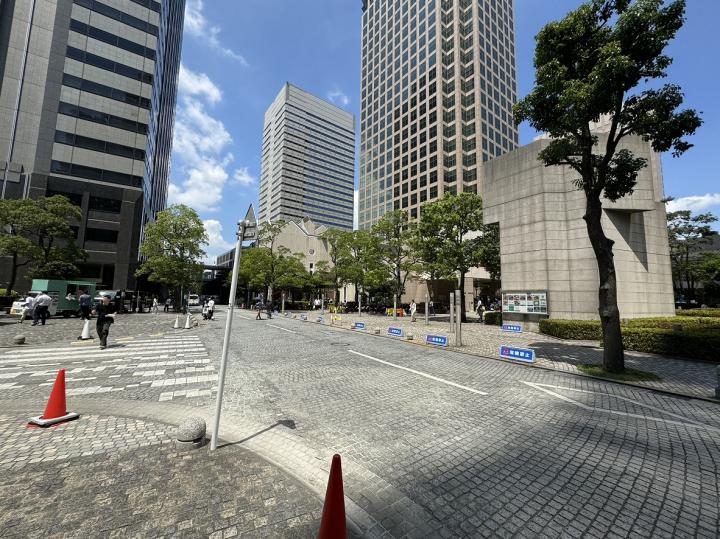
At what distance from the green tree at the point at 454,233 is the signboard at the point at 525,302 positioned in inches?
214

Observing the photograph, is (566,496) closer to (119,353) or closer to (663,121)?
(663,121)

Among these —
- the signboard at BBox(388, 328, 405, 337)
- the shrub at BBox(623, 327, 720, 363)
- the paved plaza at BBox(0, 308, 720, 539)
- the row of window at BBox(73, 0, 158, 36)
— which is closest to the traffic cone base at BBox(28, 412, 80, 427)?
the paved plaza at BBox(0, 308, 720, 539)

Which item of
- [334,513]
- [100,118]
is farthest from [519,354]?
[100,118]

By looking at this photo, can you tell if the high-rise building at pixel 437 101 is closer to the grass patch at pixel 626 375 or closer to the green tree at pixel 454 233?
the green tree at pixel 454 233

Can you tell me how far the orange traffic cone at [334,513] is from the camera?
2.34 m

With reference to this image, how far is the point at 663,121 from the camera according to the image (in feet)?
29.2

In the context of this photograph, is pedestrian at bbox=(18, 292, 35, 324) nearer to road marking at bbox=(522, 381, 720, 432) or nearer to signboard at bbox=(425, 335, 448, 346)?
signboard at bbox=(425, 335, 448, 346)

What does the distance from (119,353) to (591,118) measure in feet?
57.3

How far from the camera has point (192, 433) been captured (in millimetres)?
4188

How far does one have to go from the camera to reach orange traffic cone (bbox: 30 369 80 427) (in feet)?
15.8

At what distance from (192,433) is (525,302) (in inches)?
807

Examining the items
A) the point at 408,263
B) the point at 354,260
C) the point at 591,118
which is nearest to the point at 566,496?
the point at 591,118

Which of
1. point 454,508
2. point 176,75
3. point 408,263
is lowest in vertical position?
point 454,508

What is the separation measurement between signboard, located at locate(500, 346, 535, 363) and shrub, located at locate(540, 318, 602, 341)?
24.8 ft
